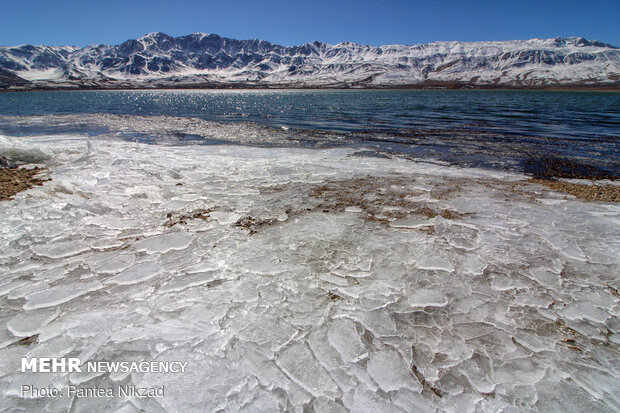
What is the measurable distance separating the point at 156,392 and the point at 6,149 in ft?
35.7

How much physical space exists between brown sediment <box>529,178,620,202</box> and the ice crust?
72 centimetres

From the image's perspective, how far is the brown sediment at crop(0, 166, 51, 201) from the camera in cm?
659

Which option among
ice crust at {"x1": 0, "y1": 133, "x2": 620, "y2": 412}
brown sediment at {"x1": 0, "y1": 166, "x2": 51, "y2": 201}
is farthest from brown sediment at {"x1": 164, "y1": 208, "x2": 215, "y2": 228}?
brown sediment at {"x1": 0, "y1": 166, "x2": 51, "y2": 201}

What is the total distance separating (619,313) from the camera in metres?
3.73

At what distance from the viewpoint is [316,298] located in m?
3.88

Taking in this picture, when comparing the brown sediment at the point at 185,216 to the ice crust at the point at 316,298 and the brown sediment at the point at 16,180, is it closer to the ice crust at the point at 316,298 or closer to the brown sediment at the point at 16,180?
the ice crust at the point at 316,298

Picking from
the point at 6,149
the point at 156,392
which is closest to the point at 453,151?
the point at 156,392

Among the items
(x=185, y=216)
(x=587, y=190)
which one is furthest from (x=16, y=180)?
(x=587, y=190)

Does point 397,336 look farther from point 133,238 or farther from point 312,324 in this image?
point 133,238

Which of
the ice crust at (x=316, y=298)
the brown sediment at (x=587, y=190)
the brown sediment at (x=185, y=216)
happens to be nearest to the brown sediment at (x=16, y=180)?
the ice crust at (x=316, y=298)

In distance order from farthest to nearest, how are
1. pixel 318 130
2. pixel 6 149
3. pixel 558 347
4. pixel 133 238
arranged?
pixel 318 130, pixel 6 149, pixel 133 238, pixel 558 347

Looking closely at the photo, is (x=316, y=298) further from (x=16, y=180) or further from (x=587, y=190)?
(x=587, y=190)

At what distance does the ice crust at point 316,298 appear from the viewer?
9.04 feet

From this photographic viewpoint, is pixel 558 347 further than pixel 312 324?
No
